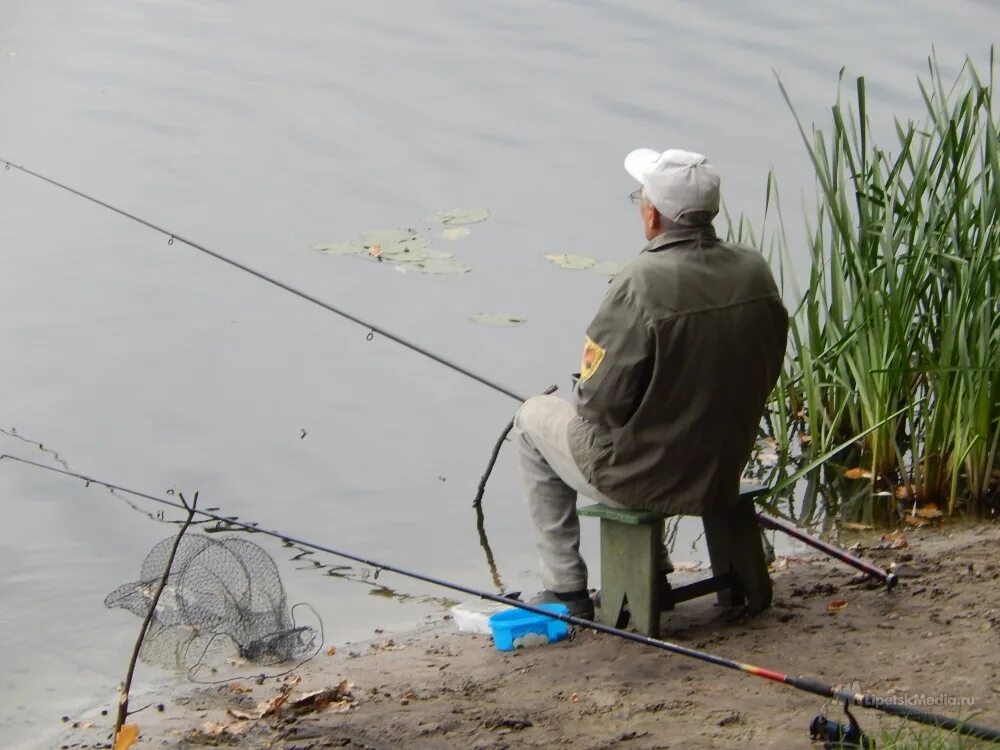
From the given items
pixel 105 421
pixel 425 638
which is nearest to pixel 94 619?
pixel 425 638

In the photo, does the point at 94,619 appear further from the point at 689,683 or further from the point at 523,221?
the point at 523,221

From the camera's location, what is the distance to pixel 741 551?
4.02 m

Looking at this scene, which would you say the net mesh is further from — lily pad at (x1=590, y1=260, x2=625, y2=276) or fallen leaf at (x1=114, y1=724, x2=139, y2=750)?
lily pad at (x1=590, y1=260, x2=625, y2=276)

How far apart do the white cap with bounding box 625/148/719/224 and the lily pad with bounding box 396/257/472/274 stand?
13.5 ft

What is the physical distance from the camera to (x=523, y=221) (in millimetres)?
8445

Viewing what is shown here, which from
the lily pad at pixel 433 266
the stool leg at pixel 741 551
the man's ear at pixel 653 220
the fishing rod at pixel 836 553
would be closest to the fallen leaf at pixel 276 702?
the stool leg at pixel 741 551

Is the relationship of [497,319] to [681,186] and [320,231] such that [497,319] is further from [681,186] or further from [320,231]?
[681,186]

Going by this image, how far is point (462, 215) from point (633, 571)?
4788mm

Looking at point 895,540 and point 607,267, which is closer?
point 895,540

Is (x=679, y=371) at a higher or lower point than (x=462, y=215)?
lower

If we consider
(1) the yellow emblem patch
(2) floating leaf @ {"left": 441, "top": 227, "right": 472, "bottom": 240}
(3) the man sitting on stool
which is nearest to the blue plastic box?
(3) the man sitting on stool

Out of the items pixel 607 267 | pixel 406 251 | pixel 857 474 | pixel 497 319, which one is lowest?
pixel 857 474

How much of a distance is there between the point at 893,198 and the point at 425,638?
2099 mm

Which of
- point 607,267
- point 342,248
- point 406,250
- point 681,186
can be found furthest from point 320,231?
point 681,186
